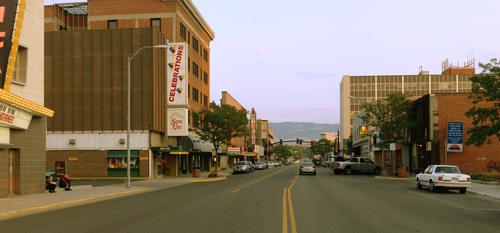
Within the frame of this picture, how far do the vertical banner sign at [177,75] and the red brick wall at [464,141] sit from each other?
23090mm

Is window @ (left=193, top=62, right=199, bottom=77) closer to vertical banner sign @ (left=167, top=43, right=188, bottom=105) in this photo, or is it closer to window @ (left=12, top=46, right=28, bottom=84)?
vertical banner sign @ (left=167, top=43, right=188, bottom=105)

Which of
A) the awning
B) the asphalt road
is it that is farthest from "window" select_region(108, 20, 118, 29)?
the asphalt road

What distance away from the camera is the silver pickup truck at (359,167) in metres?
53.0

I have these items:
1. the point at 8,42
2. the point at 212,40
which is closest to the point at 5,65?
the point at 8,42

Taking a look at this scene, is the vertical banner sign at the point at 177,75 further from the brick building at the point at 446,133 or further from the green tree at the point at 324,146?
the green tree at the point at 324,146

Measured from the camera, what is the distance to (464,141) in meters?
42.2

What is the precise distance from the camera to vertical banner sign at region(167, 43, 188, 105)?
4650 cm

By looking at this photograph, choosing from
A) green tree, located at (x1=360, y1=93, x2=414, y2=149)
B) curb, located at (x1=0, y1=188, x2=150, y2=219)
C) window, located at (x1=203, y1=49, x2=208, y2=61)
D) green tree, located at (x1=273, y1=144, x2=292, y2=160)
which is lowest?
green tree, located at (x1=273, y1=144, x2=292, y2=160)

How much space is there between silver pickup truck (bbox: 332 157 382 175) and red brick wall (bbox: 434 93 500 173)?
11.1 metres

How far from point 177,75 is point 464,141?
2638cm

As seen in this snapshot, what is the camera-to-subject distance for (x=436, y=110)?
42875mm

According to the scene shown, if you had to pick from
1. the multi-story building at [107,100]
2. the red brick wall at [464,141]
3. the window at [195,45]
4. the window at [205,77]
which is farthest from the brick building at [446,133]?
the window at [205,77]

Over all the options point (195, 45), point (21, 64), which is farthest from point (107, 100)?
point (21, 64)

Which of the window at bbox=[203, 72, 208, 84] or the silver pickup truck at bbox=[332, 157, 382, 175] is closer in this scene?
the silver pickup truck at bbox=[332, 157, 382, 175]
